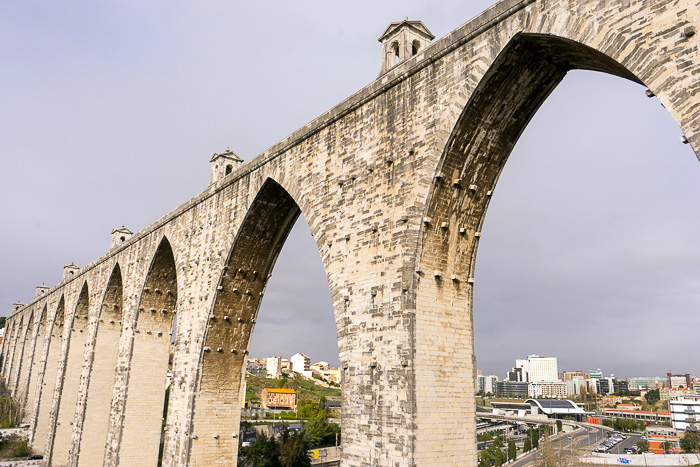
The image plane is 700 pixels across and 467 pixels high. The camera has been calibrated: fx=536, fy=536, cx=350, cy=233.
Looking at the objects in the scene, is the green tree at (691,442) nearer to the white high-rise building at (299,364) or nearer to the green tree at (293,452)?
the green tree at (293,452)

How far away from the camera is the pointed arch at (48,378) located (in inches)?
1158

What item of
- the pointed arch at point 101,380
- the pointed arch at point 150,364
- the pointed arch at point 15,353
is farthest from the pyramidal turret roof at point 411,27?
the pointed arch at point 15,353

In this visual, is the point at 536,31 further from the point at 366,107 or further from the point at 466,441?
the point at 466,441

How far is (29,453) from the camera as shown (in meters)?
29.1

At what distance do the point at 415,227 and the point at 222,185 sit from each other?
337 inches

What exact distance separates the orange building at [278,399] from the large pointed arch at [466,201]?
2066 inches

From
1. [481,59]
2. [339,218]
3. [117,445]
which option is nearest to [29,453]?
[117,445]

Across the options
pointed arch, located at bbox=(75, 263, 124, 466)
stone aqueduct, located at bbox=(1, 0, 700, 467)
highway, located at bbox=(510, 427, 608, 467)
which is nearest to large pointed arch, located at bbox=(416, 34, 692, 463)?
stone aqueduct, located at bbox=(1, 0, 700, 467)

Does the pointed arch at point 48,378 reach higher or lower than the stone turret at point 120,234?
lower

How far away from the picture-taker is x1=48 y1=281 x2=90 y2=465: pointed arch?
24375mm

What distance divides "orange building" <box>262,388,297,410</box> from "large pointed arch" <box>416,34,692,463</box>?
5248cm

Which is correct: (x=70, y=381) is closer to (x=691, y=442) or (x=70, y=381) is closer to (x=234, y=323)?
(x=234, y=323)

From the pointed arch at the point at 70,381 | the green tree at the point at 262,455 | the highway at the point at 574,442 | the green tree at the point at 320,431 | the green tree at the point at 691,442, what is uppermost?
the pointed arch at the point at 70,381

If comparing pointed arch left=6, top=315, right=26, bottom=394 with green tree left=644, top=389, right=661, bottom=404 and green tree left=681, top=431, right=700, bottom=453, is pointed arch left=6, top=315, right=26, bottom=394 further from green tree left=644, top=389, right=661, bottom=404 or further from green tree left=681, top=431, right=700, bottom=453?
green tree left=644, top=389, right=661, bottom=404
